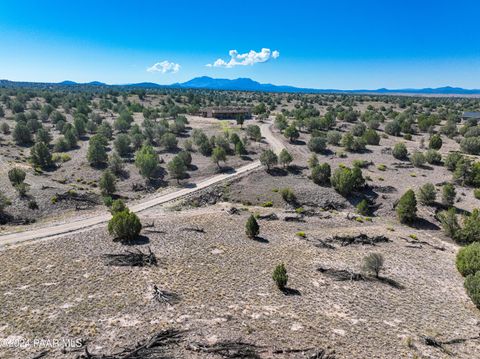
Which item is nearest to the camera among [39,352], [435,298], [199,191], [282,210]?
[39,352]

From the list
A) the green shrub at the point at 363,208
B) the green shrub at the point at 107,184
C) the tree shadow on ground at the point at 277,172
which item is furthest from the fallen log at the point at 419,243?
the green shrub at the point at 107,184

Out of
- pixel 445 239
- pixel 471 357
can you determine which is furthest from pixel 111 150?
pixel 471 357

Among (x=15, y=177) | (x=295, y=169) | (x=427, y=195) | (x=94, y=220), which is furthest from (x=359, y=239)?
(x=15, y=177)

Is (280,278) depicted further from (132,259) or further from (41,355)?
(41,355)

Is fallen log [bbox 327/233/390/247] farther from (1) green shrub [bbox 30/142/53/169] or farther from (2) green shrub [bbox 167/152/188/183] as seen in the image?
(1) green shrub [bbox 30/142/53/169]

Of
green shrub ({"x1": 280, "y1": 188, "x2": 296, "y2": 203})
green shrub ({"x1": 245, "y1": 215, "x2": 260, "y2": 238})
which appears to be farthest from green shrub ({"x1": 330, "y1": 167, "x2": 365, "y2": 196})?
green shrub ({"x1": 245, "y1": 215, "x2": 260, "y2": 238})

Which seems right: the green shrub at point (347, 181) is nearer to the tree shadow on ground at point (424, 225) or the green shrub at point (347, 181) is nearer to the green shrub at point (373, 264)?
the tree shadow on ground at point (424, 225)

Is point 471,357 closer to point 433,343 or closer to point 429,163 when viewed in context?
point 433,343
